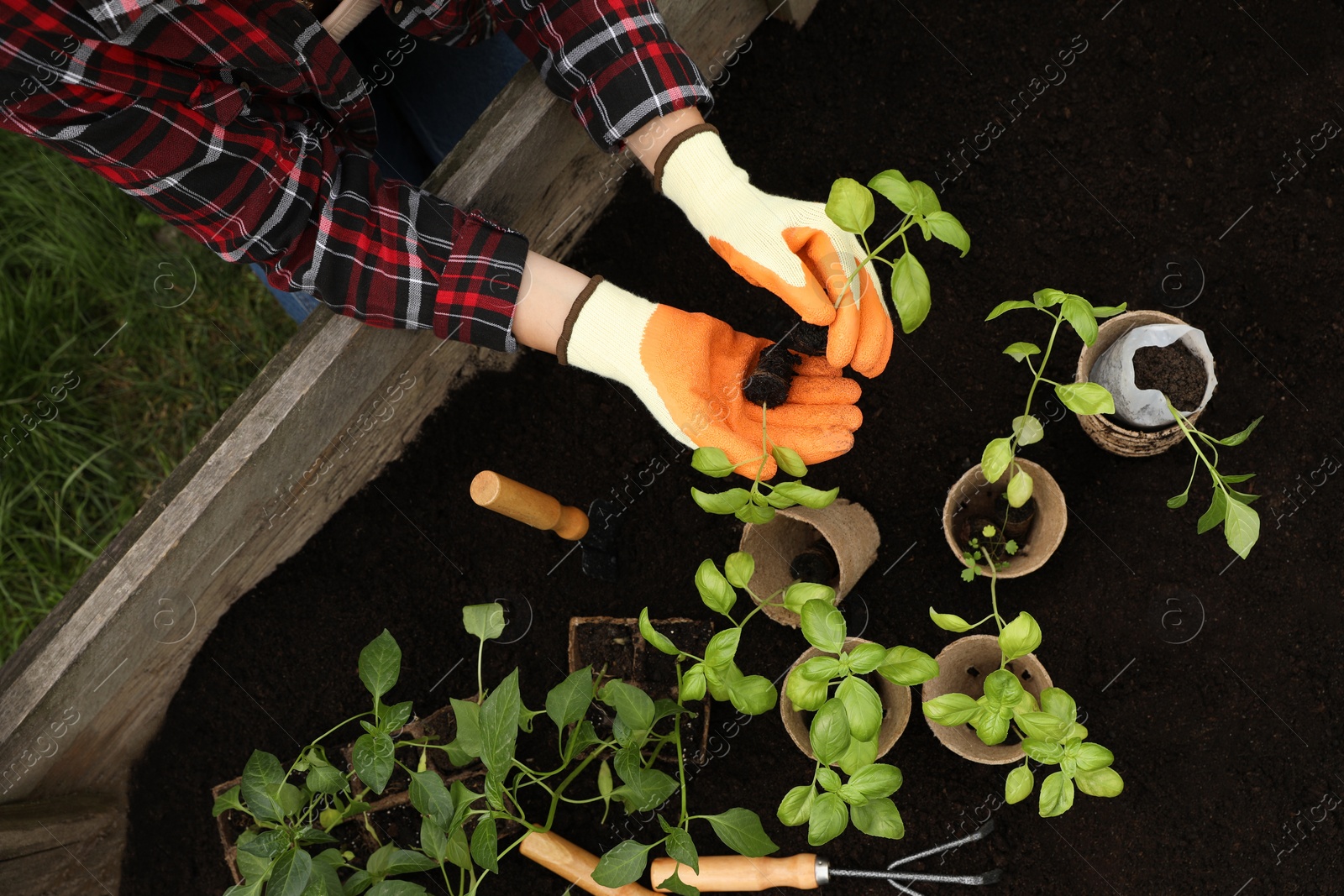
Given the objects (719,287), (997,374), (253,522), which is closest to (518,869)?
(253,522)

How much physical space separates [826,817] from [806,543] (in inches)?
22.7

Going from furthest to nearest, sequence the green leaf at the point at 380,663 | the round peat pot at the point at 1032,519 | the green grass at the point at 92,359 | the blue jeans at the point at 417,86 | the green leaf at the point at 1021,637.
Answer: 1. the green grass at the point at 92,359
2. the blue jeans at the point at 417,86
3. the round peat pot at the point at 1032,519
4. the green leaf at the point at 380,663
5. the green leaf at the point at 1021,637

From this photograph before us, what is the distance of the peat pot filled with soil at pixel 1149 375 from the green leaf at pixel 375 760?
115cm

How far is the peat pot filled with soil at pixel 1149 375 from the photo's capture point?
4.13 feet

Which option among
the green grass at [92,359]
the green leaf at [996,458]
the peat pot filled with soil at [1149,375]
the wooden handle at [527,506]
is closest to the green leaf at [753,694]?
the green leaf at [996,458]

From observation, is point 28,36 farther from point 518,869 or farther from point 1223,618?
point 1223,618

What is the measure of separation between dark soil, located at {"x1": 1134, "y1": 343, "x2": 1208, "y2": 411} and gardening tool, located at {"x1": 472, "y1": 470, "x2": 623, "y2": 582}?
886 mm

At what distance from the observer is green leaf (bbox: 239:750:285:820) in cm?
124

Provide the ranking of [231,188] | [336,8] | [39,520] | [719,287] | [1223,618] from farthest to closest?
[39,520] < [719,287] < [1223,618] < [336,8] < [231,188]

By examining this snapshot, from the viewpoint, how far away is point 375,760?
1171 mm

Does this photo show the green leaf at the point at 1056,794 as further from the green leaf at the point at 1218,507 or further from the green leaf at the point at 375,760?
the green leaf at the point at 375,760

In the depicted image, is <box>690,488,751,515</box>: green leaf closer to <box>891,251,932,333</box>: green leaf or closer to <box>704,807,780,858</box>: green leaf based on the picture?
<box>891,251,932,333</box>: green leaf

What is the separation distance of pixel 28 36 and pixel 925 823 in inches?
63.0

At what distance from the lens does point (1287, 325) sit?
4.68ft
